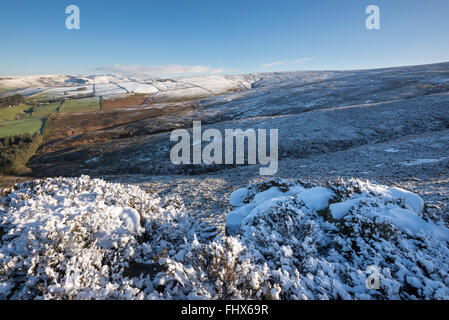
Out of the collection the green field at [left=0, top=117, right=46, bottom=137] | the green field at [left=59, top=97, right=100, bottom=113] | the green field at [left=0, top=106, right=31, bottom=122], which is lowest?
the green field at [left=0, top=117, right=46, bottom=137]

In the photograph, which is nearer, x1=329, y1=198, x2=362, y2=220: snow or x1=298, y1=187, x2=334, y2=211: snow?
x1=329, y1=198, x2=362, y2=220: snow

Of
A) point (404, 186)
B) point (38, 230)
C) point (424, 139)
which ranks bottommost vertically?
point (404, 186)

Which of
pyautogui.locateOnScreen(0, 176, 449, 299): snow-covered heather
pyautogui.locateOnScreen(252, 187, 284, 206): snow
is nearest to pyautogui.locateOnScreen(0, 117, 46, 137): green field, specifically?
pyautogui.locateOnScreen(0, 176, 449, 299): snow-covered heather

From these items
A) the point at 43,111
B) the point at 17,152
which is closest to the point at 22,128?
the point at 17,152

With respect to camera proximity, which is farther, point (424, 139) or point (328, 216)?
point (424, 139)

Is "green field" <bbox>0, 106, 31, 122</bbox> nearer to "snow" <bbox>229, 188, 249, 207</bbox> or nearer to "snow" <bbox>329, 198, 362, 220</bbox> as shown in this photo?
"snow" <bbox>229, 188, 249, 207</bbox>

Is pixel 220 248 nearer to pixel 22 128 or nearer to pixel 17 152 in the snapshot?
pixel 17 152
